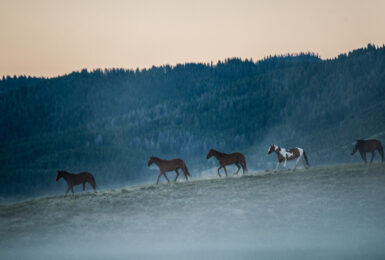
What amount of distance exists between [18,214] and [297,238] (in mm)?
22780

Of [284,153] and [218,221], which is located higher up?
[284,153]

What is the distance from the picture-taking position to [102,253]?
37.2m

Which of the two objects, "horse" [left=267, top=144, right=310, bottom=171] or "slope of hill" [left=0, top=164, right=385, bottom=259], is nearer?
"slope of hill" [left=0, top=164, right=385, bottom=259]

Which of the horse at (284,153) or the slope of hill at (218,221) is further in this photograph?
the horse at (284,153)

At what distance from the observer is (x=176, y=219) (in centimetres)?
4209

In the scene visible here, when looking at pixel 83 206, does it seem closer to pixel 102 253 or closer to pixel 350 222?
pixel 102 253

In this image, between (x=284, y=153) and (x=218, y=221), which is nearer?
(x=218, y=221)

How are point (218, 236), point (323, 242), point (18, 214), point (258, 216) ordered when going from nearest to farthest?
point (323, 242), point (218, 236), point (258, 216), point (18, 214)

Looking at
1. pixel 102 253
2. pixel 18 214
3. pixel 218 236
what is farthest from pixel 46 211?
pixel 218 236

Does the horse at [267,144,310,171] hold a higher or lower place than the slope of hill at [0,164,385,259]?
higher

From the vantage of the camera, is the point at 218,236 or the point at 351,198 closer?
the point at 218,236

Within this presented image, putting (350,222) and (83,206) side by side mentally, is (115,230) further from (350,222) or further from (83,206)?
(350,222)

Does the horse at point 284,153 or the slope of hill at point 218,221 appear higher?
the horse at point 284,153

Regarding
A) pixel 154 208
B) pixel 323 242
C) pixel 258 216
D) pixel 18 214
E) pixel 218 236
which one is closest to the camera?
pixel 323 242
